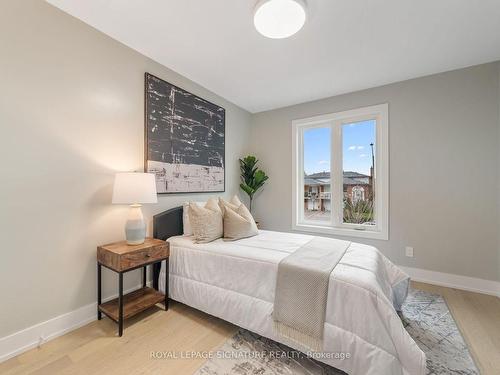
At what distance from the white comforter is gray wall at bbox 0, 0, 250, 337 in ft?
2.51

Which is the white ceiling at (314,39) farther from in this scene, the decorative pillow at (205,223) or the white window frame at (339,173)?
the decorative pillow at (205,223)

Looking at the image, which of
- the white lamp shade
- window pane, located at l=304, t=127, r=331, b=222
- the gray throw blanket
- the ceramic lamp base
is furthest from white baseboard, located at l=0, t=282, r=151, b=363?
window pane, located at l=304, t=127, r=331, b=222

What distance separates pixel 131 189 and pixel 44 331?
3.90ft

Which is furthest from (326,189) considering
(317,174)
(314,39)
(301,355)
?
(301,355)

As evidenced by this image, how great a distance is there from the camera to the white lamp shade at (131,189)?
173 centimetres

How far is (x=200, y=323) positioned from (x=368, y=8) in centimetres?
287

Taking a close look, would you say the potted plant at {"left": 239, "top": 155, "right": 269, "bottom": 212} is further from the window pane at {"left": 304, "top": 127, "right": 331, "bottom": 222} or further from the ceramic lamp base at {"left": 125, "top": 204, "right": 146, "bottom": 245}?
the ceramic lamp base at {"left": 125, "top": 204, "right": 146, "bottom": 245}

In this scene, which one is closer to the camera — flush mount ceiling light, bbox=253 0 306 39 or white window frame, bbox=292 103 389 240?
flush mount ceiling light, bbox=253 0 306 39

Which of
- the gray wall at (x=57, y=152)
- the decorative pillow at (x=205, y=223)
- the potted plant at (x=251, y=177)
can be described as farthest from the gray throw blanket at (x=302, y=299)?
the potted plant at (x=251, y=177)

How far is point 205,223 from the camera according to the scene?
6.88 ft

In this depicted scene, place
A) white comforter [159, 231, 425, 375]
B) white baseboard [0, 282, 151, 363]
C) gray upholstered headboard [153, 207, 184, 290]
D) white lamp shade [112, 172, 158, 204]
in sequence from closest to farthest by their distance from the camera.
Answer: white comforter [159, 231, 425, 375]
white baseboard [0, 282, 151, 363]
white lamp shade [112, 172, 158, 204]
gray upholstered headboard [153, 207, 184, 290]

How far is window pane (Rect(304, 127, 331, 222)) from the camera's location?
3352 mm

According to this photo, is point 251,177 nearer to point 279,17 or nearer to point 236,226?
point 236,226

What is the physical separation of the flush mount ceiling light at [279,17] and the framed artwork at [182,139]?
1260mm
